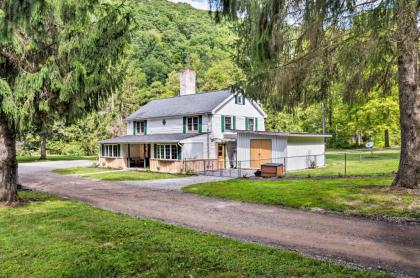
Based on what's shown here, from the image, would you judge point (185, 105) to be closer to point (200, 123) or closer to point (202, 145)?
point (200, 123)

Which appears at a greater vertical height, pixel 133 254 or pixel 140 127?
pixel 140 127

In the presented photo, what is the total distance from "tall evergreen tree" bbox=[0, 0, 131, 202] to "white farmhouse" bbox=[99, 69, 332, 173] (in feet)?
43.3

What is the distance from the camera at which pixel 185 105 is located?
2856 cm

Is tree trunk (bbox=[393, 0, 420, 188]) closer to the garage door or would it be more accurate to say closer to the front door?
the garage door

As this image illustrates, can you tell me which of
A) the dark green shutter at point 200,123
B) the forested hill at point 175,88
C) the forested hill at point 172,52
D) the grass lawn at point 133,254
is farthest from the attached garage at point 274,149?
the forested hill at point 172,52

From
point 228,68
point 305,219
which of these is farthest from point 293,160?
point 228,68

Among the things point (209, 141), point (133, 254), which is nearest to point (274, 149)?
point (209, 141)

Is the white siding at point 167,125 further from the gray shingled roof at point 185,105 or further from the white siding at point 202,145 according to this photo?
the white siding at point 202,145

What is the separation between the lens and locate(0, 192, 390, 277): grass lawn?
17.5 feet

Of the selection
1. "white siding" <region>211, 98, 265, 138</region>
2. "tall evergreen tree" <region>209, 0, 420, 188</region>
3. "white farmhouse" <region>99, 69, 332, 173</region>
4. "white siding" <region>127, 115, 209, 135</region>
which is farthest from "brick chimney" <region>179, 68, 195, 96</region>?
"tall evergreen tree" <region>209, 0, 420, 188</region>

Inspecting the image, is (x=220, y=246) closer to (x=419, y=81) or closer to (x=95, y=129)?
(x=419, y=81)

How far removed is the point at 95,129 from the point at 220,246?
40900mm

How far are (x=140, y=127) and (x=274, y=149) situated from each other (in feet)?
43.6

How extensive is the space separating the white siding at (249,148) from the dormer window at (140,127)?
32.2 ft
